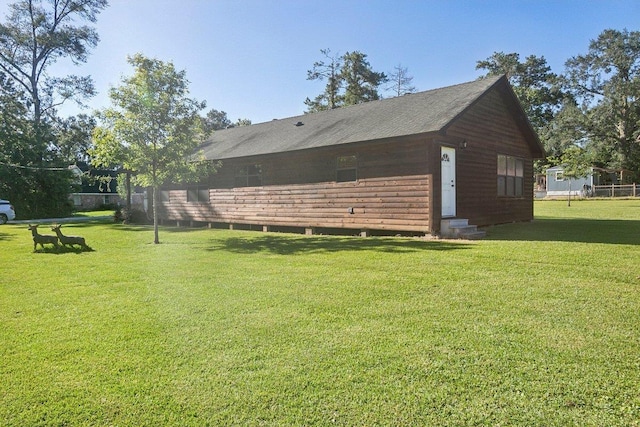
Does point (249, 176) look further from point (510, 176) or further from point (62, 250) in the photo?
point (510, 176)

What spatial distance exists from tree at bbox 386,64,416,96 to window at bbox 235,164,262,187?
2631 cm

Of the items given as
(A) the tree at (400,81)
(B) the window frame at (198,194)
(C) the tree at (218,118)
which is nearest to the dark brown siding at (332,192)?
(B) the window frame at (198,194)

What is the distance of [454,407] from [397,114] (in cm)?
1155

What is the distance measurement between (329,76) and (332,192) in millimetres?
29070

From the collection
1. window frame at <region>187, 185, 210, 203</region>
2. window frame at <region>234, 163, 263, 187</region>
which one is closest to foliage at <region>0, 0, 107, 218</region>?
window frame at <region>187, 185, 210, 203</region>

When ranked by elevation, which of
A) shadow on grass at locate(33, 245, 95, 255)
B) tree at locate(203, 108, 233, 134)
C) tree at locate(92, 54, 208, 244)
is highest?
tree at locate(203, 108, 233, 134)

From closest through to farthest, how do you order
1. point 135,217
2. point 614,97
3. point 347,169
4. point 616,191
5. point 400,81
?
point 347,169 → point 135,217 → point 616,191 → point 400,81 → point 614,97

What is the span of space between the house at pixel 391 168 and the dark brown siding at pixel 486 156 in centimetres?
3

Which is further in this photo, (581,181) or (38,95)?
(581,181)

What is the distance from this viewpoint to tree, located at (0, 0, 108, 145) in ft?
99.1

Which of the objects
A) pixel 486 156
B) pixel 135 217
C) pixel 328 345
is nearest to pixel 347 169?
pixel 486 156

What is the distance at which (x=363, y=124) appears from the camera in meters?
13.3

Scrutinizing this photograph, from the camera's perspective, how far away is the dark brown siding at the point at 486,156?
39.5 ft

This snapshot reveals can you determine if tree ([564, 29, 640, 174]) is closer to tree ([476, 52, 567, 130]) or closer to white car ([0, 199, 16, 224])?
tree ([476, 52, 567, 130])
